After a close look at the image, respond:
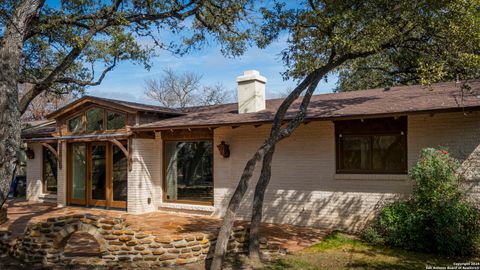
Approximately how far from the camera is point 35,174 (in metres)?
15.2

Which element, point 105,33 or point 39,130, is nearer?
point 105,33

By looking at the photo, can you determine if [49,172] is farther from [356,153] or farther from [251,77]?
[356,153]

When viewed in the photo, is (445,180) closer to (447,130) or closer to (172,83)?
(447,130)

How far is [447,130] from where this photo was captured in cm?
789

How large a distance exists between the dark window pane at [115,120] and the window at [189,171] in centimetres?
156

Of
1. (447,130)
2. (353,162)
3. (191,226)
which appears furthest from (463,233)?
(191,226)

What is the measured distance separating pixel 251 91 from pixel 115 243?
616cm

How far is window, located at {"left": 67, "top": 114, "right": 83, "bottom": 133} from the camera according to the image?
13.1 metres

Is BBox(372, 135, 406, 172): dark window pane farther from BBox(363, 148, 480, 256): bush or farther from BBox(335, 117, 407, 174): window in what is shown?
BBox(363, 148, 480, 256): bush

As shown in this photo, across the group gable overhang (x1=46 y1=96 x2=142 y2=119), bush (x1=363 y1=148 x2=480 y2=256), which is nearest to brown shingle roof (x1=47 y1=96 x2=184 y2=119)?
gable overhang (x1=46 y1=96 x2=142 y2=119)

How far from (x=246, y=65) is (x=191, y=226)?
5.84 m

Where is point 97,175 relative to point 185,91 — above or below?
below

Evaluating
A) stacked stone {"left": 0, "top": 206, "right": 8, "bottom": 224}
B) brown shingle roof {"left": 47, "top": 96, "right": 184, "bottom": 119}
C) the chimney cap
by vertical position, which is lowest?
stacked stone {"left": 0, "top": 206, "right": 8, "bottom": 224}

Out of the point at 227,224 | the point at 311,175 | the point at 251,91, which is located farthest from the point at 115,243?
the point at 251,91
